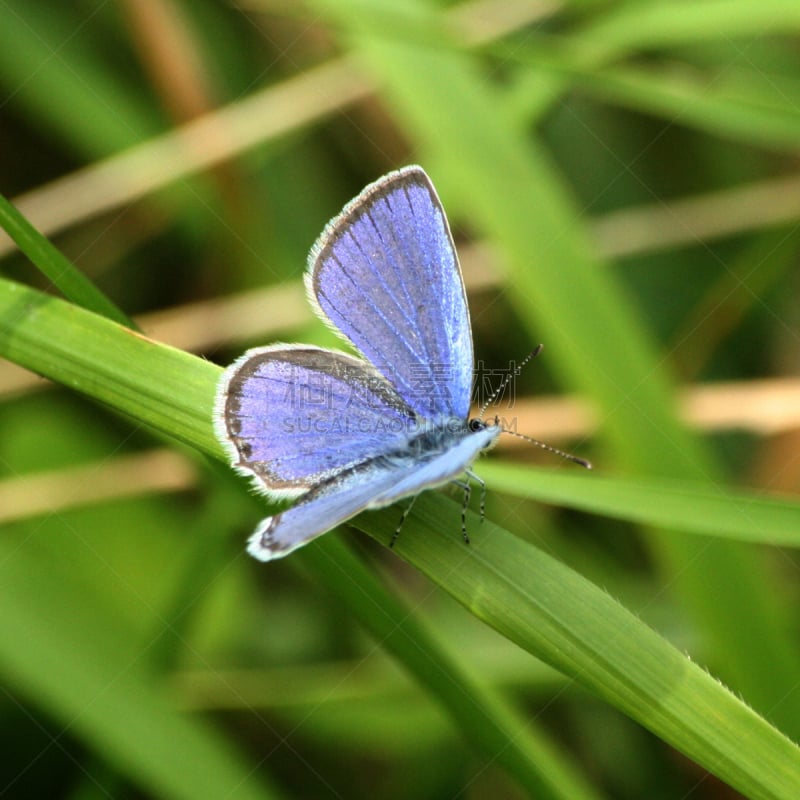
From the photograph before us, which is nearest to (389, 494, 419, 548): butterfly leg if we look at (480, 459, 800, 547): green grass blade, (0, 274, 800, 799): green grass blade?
(0, 274, 800, 799): green grass blade

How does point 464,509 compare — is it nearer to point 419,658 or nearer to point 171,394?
point 419,658

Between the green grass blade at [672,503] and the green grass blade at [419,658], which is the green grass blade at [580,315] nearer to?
the green grass blade at [672,503]

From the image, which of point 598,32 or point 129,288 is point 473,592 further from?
point 129,288

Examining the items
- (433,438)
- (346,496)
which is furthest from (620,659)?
(433,438)

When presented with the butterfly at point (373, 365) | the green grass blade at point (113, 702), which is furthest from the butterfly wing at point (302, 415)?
the green grass blade at point (113, 702)

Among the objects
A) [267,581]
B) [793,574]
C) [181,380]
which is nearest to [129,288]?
[267,581]

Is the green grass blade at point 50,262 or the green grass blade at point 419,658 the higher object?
the green grass blade at point 50,262

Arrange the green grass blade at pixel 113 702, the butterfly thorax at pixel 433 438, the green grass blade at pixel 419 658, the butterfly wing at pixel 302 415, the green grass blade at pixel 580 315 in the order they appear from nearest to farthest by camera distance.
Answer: the green grass blade at pixel 419 658 < the butterfly wing at pixel 302 415 < the butterfly thorax at pixel 433 438 < the green grass blade at pixel 580 315 < the green grass blade at pixel 113 702
